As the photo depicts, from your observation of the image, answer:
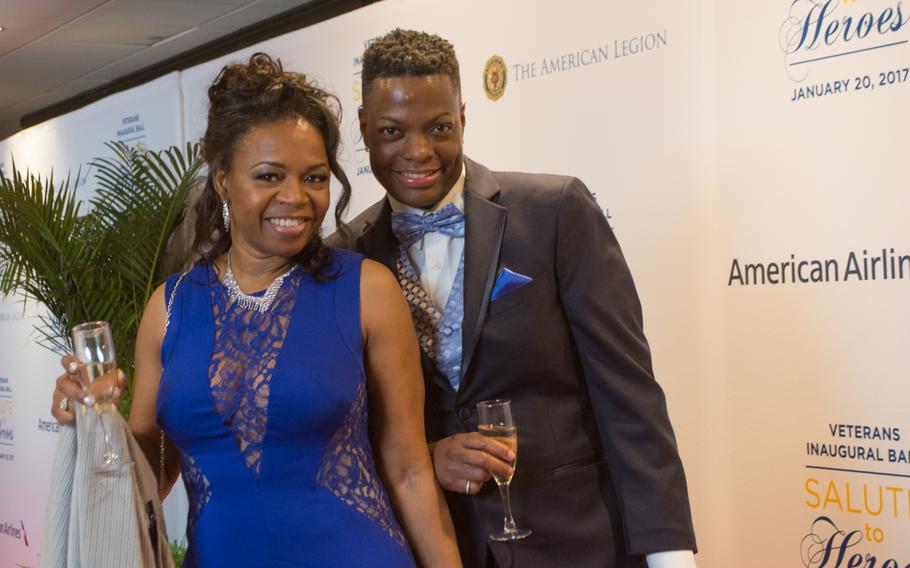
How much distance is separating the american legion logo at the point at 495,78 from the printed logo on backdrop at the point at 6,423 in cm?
518

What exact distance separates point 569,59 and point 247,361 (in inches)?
83.0

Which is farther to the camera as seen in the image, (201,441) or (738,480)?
(738,480)

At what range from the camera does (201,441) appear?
6.57 ft

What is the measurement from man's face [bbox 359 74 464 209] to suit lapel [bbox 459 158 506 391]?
81mm

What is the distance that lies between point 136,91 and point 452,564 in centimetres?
480

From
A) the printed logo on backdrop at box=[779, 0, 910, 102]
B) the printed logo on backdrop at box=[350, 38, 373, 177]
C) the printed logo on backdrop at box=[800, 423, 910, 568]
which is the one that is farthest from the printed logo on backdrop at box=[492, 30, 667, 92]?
the printed logo on backdrop at box=[800, 423, 910, 568]

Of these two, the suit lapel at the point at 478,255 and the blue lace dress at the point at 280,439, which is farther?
the suit lapel at the point at 478,255

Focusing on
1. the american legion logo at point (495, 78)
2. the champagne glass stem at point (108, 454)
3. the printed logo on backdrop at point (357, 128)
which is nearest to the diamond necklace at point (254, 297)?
the champagne glass stem at point (108, 454)

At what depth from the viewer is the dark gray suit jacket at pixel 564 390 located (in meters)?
2.11

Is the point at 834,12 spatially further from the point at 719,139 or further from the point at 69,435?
the point at 69,435

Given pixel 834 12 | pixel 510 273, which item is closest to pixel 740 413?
pixel 834 12

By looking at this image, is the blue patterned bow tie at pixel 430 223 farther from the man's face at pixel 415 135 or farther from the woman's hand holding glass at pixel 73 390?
the woman's hand holding glass at pixel 73 390

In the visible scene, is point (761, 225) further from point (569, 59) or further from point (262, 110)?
point (262, 110)

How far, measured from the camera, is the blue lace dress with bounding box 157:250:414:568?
196 cm
